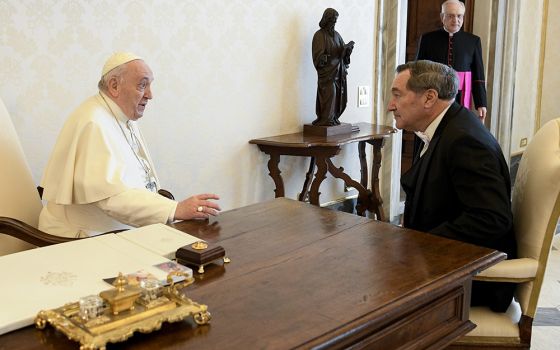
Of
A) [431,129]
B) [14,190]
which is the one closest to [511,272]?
[431,129]

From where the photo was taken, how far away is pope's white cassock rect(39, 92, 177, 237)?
7.02ft

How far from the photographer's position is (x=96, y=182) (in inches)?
84.5

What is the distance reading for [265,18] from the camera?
369 centimetres

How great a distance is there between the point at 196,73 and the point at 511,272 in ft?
6.72

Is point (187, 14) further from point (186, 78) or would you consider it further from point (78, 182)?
point (78, 182)

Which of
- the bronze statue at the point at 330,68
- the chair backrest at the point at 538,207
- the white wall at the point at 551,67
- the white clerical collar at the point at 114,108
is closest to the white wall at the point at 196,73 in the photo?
the bronze statue at the point at 330,68

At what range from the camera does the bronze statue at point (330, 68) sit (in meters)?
3.83

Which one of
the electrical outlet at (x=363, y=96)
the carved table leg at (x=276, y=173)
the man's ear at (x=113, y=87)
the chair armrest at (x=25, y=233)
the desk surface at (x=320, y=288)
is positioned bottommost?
the carved table leg at (x=276, y=173)

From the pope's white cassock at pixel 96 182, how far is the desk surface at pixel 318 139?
4.42 feet

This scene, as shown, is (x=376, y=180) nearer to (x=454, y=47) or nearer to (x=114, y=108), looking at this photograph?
(x=454, y=47)

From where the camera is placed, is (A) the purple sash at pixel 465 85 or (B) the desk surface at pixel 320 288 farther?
(A) the purple sash at pixel 465 85

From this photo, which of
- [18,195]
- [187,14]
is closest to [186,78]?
[187,14]

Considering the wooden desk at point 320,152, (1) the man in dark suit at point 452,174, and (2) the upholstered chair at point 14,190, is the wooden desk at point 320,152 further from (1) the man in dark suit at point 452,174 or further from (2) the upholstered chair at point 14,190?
(2) the upholstered chair at point 14,190

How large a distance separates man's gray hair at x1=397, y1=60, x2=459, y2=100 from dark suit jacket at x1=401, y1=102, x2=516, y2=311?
0.06 m
